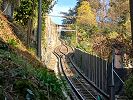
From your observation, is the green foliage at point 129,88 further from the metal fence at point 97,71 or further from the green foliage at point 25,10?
the green foliage at point 25,10

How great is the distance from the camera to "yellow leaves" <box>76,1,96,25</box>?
103 meters

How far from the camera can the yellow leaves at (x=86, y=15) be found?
103 meters

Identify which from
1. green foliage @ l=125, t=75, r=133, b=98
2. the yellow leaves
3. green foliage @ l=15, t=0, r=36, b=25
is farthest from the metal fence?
the yellow leaves

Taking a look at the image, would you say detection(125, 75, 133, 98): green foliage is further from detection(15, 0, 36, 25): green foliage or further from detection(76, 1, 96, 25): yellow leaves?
detection(76, 1, 96, 25): yellow leaves

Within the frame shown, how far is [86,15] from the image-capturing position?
342 feet

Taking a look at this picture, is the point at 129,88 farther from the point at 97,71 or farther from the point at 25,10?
the point at 25,10

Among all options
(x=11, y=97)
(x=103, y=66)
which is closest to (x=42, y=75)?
(x=11, y=97)

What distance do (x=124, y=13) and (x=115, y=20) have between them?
6945mm

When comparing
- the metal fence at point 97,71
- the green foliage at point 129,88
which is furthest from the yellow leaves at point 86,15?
the green foliage at point 129,88

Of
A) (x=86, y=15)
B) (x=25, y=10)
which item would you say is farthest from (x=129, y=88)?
(x=86, y=15)

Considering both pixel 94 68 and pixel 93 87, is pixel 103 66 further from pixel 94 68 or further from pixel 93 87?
pixel 94 68

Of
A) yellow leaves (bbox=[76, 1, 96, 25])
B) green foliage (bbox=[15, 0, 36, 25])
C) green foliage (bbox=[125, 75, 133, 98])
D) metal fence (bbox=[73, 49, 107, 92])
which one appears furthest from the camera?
yellow leaves (bbox=[76, 1, 96, 25])

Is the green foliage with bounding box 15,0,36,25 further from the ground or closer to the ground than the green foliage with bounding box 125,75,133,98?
further from the ground

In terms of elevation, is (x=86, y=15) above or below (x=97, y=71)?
above
